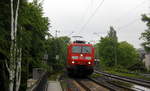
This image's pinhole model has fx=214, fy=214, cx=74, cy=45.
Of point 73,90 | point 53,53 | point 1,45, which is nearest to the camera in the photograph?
point 1,45

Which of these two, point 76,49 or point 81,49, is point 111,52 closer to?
point 81,49

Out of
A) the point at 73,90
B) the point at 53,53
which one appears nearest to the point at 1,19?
the point at 73,90

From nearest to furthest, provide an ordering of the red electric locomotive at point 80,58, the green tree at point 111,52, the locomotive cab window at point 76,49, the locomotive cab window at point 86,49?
the red electric locomotive at point 80,58 → the locomotive cab window at point 76,49 → the locomotive cab window at point 86,49 → the green tree at point 111,52

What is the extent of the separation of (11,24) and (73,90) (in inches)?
312

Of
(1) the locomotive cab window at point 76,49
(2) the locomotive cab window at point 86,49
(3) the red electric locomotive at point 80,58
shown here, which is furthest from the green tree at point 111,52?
(1) the locomotive cab window at point 76,49

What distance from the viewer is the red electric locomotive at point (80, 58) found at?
18703mm

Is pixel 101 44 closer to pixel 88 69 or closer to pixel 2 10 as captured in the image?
pixel 88 69

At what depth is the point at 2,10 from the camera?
18.5 feet

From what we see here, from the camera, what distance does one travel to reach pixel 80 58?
18.9 metres

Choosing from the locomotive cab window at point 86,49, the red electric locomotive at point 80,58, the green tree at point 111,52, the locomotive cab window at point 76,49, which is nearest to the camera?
the red electric locomotive at point 80,58

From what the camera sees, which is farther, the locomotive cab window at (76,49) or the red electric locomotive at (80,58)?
the locomotive cab window at (76,49)

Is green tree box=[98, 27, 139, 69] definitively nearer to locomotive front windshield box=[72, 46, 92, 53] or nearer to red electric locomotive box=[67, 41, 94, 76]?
locomotive front windshield box=[72, 46, 92, 53]

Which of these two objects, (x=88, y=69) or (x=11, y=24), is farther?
(x=88, y=69)

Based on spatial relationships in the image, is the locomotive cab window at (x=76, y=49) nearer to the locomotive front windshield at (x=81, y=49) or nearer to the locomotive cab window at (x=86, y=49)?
the locomotive front windshield at (x=81, y=49)
